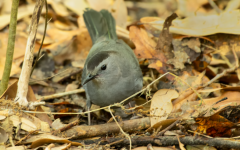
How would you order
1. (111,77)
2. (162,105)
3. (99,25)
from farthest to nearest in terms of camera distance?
(99,25) → (111,77) → (162,105)

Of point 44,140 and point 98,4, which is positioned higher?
point 98,4

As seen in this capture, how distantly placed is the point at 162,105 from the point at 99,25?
195 centimetres

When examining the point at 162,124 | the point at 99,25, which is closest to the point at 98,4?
the point at 99,25

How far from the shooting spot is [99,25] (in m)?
4.34

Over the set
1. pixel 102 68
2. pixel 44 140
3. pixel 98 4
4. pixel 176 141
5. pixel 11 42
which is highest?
pixel 98 4

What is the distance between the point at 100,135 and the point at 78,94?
1.29 m

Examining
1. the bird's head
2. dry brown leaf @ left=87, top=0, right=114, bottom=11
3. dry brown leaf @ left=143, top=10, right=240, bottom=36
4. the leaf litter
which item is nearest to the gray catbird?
the bird's head

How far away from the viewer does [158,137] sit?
2.61 m

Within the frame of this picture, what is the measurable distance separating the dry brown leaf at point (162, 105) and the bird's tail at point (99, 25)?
5.24ft

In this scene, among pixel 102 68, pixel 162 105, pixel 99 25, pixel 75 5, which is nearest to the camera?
pixel 162 105

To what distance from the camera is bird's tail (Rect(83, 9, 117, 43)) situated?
434 cm

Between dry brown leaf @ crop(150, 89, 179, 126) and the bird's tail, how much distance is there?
1599mm

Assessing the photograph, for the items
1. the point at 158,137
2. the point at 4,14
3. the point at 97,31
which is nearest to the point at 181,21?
the point at 97,31

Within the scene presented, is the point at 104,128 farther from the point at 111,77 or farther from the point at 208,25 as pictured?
the point at 208,25
